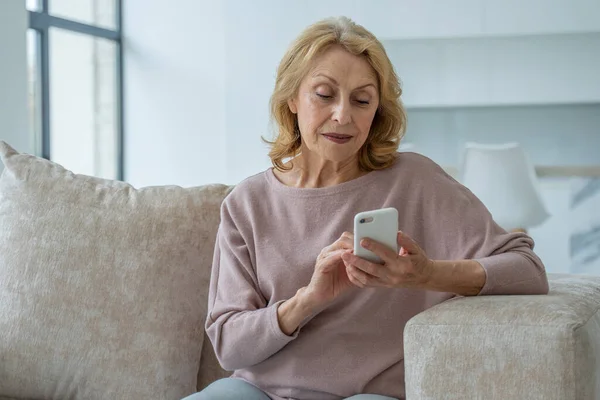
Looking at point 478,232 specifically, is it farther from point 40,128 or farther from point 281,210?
point 40,128

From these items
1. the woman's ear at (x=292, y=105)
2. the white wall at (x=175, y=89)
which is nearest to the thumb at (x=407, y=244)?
the woman's ear at (x=292, y=105)

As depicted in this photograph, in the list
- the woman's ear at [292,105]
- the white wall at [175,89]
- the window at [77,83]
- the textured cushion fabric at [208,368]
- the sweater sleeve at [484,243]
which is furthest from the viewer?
the white wall at [175,89]

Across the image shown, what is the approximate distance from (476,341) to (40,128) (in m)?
4.06

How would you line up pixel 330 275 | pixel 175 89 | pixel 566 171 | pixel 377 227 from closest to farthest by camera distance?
1. pixel 377 227
2. pixel 330 275
3. pixel 566 171
4. pixel 175 89

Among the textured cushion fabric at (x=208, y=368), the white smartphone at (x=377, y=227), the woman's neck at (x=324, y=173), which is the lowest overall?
the textured cushion fabric at (x=208, y=368)

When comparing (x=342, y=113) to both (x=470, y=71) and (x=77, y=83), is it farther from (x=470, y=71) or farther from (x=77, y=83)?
(x=77, y=83)

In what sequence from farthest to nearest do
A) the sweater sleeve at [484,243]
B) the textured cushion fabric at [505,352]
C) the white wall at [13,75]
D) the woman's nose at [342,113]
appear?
the white wall at [13,75] → the woman's nose at [342,113] → the sweater sleeve at [484,243] → the textured cushion fabric at [505,352]

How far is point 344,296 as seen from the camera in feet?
5.88

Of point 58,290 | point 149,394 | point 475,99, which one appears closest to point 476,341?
point 149,394

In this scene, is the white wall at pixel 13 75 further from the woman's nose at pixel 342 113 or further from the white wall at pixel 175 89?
the woman's nose at pixel 342 113

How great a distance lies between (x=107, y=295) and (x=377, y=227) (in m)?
0.73

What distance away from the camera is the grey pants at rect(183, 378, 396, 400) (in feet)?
5.65

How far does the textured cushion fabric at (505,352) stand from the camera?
140cm

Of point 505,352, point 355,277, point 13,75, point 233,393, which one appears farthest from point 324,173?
point 13,75
